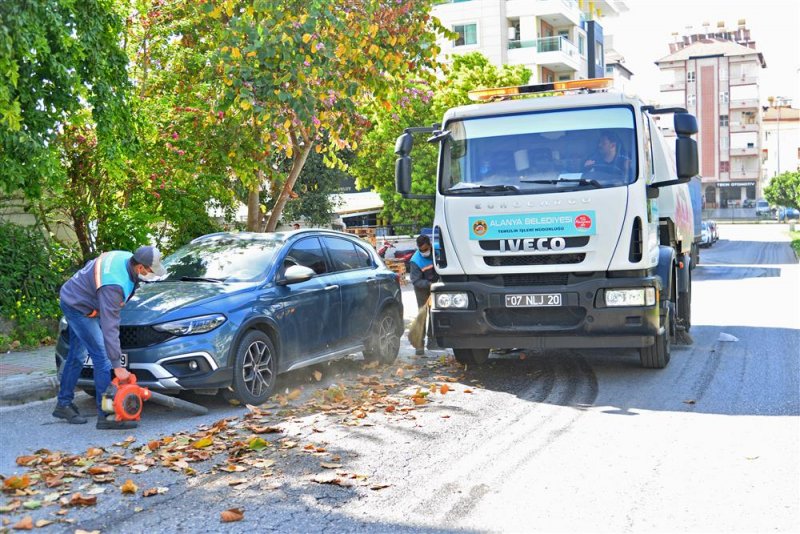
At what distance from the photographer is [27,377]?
9688 millimetres

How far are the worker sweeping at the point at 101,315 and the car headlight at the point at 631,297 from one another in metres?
4.41

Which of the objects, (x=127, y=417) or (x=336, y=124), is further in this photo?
(x=336, y=124)

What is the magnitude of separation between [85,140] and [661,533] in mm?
12022

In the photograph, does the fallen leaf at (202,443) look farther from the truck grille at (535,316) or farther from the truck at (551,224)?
the truck grille at (535,316)

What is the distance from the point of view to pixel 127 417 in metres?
7.38

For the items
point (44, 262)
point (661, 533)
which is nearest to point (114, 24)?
point (44, 262)

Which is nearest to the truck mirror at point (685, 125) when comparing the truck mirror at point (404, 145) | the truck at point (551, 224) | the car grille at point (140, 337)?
the truck at point (551, 224)

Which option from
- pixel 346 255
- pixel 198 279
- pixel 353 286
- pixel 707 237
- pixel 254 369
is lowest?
pixel 707 237

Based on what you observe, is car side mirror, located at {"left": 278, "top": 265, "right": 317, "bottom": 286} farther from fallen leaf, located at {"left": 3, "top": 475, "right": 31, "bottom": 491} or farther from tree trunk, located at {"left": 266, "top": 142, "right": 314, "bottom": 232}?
tree trunk, located at {"left": 266, "top": 142, "right": 314, "bottom": 232}

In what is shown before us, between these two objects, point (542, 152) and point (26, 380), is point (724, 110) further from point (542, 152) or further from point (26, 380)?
point (26, 380)

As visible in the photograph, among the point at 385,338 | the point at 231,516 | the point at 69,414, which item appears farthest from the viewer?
the point at 385,338

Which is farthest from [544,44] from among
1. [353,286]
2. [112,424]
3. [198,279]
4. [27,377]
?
[112,424]

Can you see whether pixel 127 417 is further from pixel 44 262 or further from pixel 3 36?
pixel 44 262

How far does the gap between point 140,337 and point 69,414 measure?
35.6 inches
